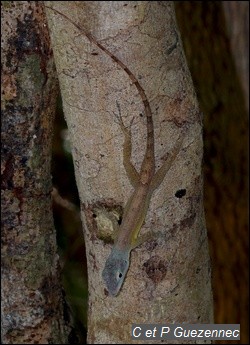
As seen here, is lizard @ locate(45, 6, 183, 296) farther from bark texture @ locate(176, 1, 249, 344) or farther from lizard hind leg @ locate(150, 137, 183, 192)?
bark texture @ locate(176, 1, 249, 344)

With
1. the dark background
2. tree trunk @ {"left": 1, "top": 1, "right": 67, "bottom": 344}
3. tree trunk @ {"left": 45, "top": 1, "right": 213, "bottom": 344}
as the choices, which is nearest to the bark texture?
the dark background

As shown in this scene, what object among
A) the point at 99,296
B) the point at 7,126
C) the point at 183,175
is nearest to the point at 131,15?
the point at 183,175

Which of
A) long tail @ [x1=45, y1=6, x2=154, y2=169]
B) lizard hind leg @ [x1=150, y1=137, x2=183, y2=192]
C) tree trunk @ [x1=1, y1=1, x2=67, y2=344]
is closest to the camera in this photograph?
long tail @ [x1=45, y1=6, x2=154, y2=169]

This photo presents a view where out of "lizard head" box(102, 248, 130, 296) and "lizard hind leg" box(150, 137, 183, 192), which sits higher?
"lizard hind leg" box(150, 137, 183, 192)

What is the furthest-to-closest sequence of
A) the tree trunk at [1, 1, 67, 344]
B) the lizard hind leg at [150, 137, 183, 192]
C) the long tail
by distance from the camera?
the tree trunk at [1, 1, 67, 344], the lizard hind leg at [150, 137, 183, 192], the long tail

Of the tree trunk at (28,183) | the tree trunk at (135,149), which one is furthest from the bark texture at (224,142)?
the tree trunk at (135,149)

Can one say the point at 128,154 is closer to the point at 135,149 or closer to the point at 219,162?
the point at 135,149

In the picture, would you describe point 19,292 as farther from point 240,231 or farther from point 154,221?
point 240,231

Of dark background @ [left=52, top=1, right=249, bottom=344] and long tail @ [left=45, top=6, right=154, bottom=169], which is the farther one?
dark background @ [left=52, top=1, right=249, bottom=344]
